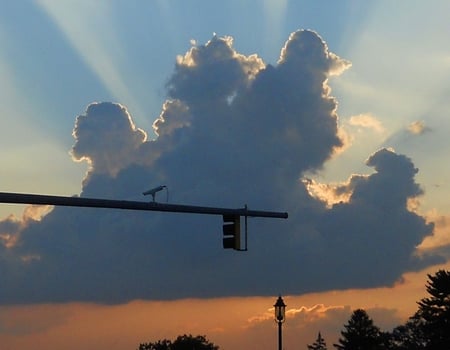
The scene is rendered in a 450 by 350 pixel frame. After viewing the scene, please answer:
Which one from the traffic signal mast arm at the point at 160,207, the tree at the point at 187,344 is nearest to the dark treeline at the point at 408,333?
the tree at the point at 187,344

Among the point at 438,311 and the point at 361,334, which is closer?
the point at 438,311

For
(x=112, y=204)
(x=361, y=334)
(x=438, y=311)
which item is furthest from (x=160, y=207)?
(x=361, y=334)

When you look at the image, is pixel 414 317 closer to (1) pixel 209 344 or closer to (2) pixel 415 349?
(2) pixel 415 349

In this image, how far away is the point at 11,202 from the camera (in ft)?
59.6

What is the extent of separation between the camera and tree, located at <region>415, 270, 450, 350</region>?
301ft

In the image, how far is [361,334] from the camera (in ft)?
438

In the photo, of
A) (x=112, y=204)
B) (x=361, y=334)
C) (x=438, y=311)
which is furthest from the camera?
(x=361, y=334)

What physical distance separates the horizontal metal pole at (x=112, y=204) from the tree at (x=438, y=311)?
71495mm

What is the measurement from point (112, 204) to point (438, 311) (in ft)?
264

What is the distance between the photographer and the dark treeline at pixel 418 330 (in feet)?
304

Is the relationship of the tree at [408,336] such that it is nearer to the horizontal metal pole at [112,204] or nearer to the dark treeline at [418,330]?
the dark treeline at [418,330]

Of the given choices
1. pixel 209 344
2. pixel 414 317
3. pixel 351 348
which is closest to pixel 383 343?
pixel 351 348

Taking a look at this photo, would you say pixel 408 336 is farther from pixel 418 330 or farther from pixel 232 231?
pixel 232 231

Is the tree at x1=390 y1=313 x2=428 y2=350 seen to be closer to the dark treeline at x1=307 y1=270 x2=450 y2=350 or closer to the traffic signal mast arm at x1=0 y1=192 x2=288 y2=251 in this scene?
the dark treeline at x1=307 y1=270 x2=450 y2=350
